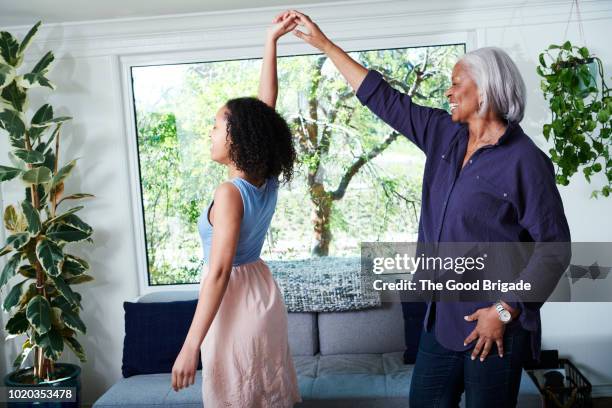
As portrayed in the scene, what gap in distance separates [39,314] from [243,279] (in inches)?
65.9

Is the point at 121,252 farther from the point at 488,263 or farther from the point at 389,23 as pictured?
the point at 488,263

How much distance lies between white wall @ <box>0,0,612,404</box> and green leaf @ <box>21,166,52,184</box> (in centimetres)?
53

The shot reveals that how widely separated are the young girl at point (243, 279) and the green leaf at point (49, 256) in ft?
4.92

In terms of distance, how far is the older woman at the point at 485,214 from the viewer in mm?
1493

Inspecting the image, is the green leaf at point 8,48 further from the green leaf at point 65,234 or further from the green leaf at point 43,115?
the green leaf at point 65,234

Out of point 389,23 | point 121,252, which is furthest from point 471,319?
point 121,252

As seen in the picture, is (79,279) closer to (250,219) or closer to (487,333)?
(250,219)

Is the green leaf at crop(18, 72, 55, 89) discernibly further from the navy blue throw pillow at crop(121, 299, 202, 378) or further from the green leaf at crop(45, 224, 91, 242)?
the navy blue throw pillow at crop(121, 299, 202, 378)

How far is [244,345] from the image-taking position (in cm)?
168

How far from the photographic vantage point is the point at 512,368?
1567mm

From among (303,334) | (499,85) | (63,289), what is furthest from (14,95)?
(499,85)

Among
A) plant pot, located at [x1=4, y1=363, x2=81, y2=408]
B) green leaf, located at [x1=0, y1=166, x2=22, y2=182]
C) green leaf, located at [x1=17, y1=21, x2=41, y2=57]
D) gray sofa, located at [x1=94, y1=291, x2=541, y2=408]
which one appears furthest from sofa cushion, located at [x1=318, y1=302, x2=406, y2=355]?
green leaf, located at [x1=17, y1=21, x2=41, y2=57]

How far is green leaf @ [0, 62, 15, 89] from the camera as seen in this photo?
2904 mm

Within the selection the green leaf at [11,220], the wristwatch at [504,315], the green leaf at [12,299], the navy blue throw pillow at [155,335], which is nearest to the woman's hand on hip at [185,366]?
the wristwatch at [504,315]
